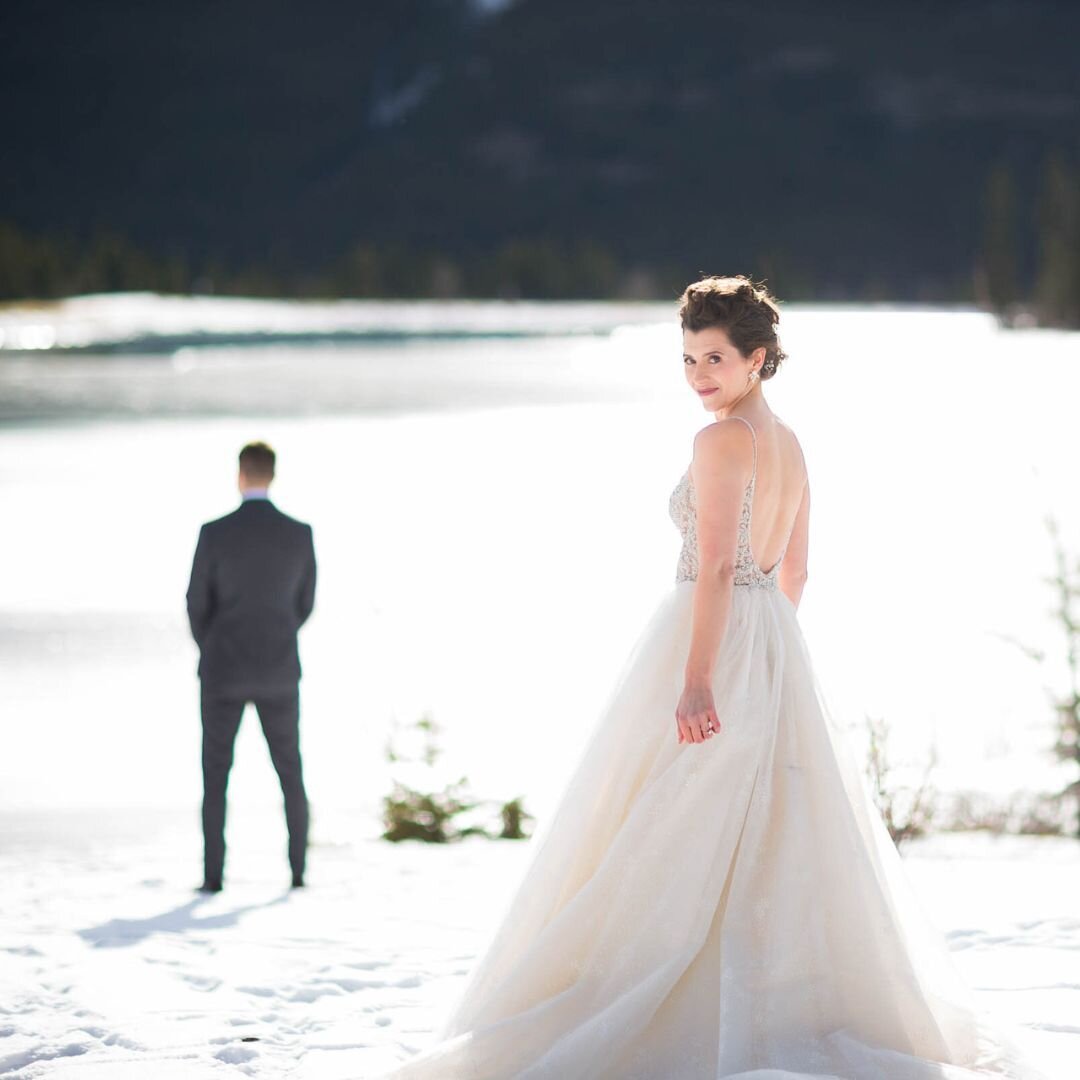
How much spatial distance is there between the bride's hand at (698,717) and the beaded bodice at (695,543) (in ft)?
1.06

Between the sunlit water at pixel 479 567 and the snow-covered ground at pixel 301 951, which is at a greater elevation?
the sunlit water at pixel 479 567

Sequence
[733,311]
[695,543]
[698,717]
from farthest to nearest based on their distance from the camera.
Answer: [695,543], [733,311], [698,717]

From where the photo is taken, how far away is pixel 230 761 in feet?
19.9

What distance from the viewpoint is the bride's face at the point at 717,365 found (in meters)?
3.50

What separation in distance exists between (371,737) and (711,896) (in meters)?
7.75

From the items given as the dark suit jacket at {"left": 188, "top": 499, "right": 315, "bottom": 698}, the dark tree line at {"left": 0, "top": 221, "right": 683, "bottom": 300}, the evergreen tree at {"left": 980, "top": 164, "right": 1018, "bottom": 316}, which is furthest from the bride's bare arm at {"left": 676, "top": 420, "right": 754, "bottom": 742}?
the dark tree line at {"left": 0, "top": 221, "right": 683, "bottom": 300}

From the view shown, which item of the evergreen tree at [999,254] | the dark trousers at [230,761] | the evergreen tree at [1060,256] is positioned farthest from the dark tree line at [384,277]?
the dark trousers at [230,761]

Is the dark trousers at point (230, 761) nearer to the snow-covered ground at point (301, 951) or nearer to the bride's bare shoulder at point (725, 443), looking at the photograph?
the snow-covered ground at point (301, 951)

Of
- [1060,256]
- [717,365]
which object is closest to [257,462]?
[717,365]

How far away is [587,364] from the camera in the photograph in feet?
258

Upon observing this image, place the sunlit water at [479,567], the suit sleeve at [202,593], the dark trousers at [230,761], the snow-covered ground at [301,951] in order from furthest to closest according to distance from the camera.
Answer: the sunlit water at [479,567] < the dark trousers at [230,761] < the suit sleeve at [202,593] < the snow-covered ground at [301,951]

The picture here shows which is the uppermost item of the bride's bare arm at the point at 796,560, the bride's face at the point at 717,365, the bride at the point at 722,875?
the bride's face at the point at 717,365

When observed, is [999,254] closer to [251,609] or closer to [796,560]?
[251,609]

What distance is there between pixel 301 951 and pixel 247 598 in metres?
1.38
